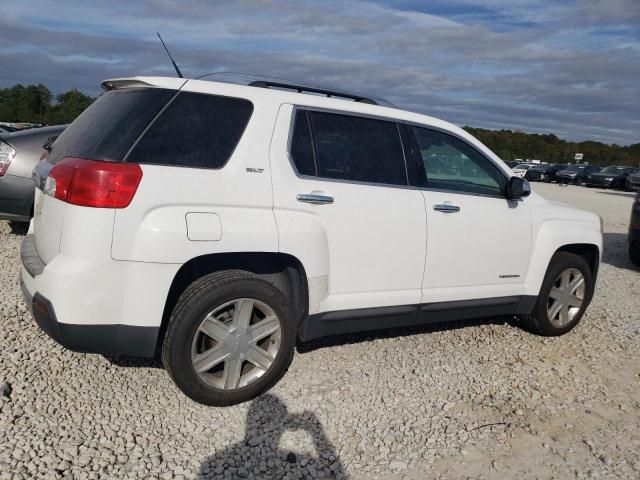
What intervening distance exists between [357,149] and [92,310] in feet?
6.32

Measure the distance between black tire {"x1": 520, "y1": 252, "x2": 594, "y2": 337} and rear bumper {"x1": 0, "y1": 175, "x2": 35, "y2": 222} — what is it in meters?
5.16

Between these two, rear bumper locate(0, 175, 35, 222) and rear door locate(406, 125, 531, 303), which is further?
rear bumper locate(0, 175, 35, 222)

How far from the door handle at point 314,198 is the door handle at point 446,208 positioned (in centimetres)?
90

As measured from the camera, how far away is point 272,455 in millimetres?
3064

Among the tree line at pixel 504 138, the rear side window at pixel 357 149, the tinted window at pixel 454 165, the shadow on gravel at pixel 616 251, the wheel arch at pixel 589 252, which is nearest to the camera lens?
the rear side window at pixel 357 149

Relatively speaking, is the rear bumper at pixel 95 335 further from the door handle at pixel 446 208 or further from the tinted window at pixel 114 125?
the door handle at pixel 446 208

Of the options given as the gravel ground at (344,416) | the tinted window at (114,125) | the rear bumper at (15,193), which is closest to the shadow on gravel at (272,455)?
the gravel ground at (344,416)

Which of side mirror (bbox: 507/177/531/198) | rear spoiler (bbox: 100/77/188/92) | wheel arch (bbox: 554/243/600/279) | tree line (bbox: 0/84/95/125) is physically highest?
rear spoiler (bbox: 100/77/188/92)

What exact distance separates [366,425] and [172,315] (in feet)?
4.24

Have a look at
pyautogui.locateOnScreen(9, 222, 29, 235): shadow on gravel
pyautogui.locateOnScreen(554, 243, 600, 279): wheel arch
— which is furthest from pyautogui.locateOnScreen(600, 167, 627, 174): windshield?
pyautogui.locateOnScreen(9, 222, 29, 235): shadow on gravel

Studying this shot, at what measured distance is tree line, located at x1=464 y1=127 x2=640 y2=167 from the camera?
237 ft

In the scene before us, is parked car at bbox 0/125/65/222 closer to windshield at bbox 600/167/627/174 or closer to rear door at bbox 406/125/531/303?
rear door at bbox 406/125/531/303

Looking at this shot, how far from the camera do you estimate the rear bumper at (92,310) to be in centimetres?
299

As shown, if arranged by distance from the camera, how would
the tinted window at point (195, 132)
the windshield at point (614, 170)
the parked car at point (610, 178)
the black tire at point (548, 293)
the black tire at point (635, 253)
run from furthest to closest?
the windshield at point (614, 170) < the parked car at point (610, 178) < the black tire at point (635, 253) < the black tire at point (548, 293) < the tinted window at point (195, 132)
